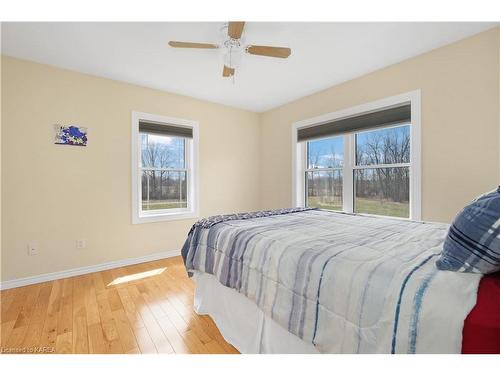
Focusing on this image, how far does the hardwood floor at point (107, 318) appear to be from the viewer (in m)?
1.60

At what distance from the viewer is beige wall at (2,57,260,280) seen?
8.23 feet

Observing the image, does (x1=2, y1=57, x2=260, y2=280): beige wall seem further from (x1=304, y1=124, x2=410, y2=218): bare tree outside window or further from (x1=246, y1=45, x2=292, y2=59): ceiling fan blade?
(x1=304, y1=124, x2=410, y2=218): bare tree outside window

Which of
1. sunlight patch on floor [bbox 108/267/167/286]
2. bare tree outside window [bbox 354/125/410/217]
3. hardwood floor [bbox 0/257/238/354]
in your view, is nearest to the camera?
hardwood floor [bbox 0/257/238/354]

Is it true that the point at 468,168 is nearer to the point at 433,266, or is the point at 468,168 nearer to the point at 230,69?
the point at 433,266

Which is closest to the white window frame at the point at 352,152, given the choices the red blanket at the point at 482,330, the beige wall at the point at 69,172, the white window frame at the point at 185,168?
the white window frame at the point at 185,168

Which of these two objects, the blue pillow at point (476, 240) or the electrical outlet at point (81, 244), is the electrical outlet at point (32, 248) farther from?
the blue pillow at point (476, 240)

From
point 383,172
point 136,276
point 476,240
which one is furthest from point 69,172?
point 383,172

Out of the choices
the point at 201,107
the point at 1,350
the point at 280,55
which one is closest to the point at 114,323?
the point at 1,350

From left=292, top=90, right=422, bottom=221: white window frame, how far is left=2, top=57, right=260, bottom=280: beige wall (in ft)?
6.13

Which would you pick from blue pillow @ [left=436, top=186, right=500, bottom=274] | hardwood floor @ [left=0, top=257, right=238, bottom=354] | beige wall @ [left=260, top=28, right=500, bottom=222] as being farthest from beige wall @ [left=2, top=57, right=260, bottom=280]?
blue pillow @ [left=436, top=186, right=500, bottom=274]

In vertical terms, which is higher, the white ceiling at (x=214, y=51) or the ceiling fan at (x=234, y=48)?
the white ceiling at (x=214, y=51)

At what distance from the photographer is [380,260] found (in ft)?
3.48
